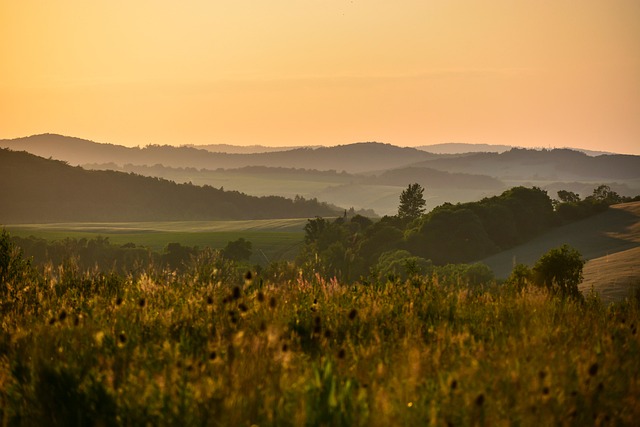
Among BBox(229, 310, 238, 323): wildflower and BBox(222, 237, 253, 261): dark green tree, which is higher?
BBox(229, 310, 238, 323): wildflower

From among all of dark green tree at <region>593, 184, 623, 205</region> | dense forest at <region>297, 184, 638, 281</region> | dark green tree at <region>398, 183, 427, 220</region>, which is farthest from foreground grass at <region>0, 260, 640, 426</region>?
dark green tree at <region>593, 184, 623, 205</region>

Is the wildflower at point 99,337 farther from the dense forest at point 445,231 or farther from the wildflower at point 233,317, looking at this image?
the dense forest at point 445,231

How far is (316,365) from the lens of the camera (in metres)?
5.27

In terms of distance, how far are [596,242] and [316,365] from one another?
373ft

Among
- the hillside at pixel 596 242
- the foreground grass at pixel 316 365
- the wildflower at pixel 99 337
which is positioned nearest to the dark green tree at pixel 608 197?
the hillside at pixel 596 242

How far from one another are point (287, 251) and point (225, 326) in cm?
14733

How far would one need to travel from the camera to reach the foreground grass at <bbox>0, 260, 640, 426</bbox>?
4.72 meters

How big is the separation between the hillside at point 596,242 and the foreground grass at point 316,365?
77.5m

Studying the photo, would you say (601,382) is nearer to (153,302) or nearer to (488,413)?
(488,413)

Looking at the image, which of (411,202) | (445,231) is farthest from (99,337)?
(411,202)

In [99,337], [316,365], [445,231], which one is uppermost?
[99,337]

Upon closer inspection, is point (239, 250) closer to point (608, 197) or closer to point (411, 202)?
point (411, 202)

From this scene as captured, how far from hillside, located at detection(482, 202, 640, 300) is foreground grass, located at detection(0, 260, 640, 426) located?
77.5 m

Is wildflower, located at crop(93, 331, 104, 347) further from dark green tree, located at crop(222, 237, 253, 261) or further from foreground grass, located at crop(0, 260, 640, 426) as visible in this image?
dark green tree, located at crop(222, 237, 253, 261)
